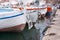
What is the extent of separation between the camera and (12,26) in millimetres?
13195

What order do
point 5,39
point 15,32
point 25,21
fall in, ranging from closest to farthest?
point 5,39 → point 15,32 → point 25,21

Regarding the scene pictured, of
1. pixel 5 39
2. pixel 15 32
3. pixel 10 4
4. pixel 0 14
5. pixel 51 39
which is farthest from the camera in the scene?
pixel 10 4

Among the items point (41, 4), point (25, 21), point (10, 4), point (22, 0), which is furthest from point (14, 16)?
point (41, 4)

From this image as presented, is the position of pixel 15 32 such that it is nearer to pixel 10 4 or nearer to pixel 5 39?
pixel 5 39

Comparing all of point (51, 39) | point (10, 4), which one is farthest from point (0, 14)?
point (10, 4)

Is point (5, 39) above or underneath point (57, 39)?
underneath

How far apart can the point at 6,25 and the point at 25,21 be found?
7.40 ft

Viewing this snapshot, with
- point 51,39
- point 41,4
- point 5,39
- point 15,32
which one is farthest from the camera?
point 41,4

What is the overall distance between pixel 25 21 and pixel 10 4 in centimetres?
517

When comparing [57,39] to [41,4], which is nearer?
[57,39]

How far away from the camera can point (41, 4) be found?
24906mm

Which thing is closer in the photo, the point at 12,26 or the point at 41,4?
the point at 12,26

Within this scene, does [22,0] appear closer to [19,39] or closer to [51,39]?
[19,39]

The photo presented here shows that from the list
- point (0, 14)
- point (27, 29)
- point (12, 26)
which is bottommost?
point (27, 29)
